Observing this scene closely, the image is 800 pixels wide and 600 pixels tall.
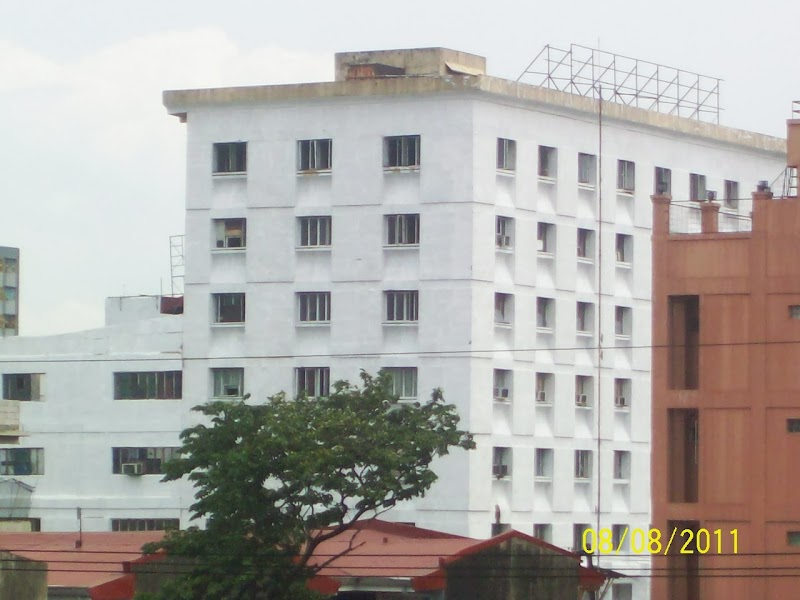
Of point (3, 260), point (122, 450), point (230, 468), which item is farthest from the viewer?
point (3, 260)

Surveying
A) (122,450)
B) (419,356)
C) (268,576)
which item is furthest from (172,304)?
(268,576)

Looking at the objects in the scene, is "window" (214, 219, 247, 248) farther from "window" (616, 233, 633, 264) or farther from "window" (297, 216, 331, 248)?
"window" (616, 233, 633, 264)

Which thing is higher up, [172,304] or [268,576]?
Answer: [172,304]

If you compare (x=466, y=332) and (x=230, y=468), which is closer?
(x=230, y=468)

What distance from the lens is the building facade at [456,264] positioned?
71.8 metres

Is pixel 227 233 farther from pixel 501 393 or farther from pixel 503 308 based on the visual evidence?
pixel 501 393

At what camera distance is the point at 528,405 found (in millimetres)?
73500

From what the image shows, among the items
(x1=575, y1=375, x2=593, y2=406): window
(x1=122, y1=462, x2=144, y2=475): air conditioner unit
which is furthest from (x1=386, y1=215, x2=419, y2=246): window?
(x1=122, y1=462, x2=144, y2=475): air conditioner unit

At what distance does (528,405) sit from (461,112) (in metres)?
10.2

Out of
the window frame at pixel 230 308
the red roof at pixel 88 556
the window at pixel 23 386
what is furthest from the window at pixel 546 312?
the window at pixel 23 386

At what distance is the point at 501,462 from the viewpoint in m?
72.8

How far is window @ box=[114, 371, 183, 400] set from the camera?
251 ft

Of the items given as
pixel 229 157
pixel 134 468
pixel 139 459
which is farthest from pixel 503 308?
pixel 134 468

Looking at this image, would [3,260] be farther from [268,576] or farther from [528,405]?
[268,576]
